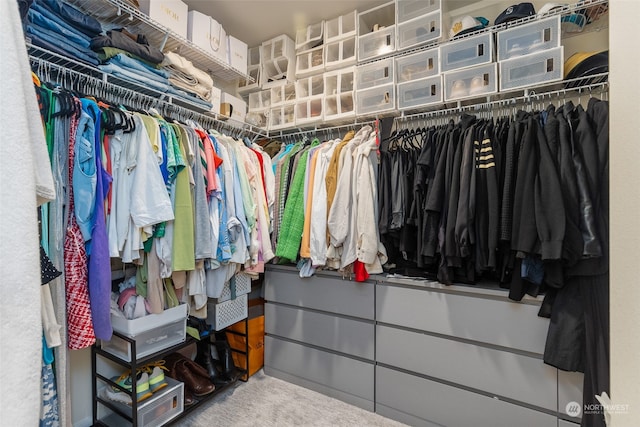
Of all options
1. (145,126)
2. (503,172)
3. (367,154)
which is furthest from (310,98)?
(503,172)

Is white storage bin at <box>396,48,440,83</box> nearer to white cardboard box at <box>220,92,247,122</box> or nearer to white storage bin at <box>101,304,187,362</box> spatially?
white cardboard box at <box>220,92,247,122</box>

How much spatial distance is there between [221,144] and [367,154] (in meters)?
0.90

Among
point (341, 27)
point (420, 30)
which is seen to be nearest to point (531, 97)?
point (420, 30)

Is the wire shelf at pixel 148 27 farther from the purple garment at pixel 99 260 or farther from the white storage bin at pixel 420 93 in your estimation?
the white storage bin at pixel 420 93

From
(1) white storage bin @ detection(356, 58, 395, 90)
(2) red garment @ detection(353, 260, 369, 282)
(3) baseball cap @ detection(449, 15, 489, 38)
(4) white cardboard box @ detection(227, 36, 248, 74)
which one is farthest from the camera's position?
(4) white cardboard box @ detection(227, 36, 248, 74)

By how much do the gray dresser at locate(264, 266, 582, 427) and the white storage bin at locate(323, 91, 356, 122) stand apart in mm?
1101

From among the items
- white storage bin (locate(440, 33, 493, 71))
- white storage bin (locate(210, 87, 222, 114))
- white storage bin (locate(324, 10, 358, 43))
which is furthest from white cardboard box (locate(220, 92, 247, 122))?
white storage bin (locate(440, 33, 493, 71))

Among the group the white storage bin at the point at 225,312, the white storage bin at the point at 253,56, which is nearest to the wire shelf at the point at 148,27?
the white storage bin at the point at 253,56

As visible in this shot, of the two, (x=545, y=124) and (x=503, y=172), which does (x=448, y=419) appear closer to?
(x=503, y=172)

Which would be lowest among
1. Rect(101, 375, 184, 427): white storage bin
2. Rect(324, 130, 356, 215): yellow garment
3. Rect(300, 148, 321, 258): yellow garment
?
Rect(101, 375, 184, 427): white storage bin

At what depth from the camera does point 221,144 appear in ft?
5.88

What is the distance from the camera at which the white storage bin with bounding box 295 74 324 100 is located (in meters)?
2.23

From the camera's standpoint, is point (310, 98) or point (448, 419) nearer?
point (448, 419)

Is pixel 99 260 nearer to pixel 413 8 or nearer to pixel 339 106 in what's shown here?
pixel 339 106
